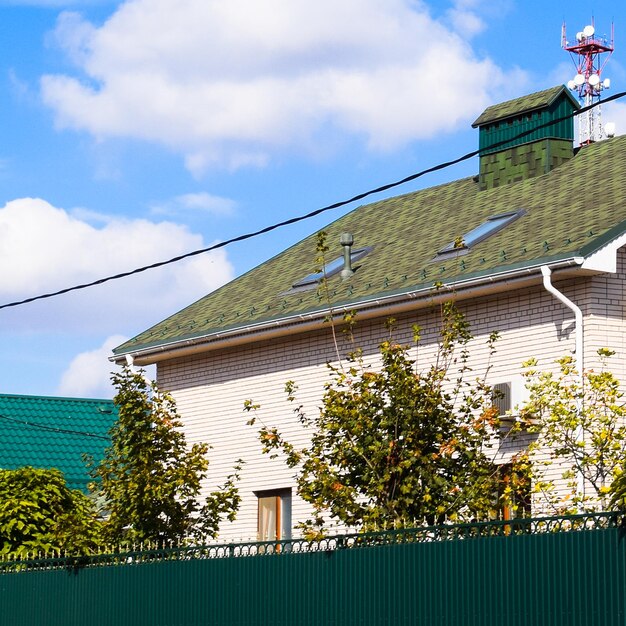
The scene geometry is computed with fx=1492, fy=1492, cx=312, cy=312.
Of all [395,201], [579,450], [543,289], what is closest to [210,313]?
[395,201]

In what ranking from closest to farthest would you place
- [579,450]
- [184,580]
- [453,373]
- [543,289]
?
1. [184,580]
2. [579,450]
3. [543,289]
4. [453,373]

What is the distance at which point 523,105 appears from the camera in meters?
22.9

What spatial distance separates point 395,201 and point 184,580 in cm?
1260

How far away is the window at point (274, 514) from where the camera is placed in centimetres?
2162

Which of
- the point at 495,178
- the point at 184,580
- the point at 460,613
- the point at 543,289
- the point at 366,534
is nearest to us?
the point at 460,613

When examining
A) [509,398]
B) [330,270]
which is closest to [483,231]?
[509,398]

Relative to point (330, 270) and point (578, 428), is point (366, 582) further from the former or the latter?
point (330, 270)

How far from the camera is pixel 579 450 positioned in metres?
16.0

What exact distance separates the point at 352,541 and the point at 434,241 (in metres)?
8.80

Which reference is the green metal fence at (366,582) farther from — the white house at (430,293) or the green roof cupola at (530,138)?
the green roof cupola at (530,138)

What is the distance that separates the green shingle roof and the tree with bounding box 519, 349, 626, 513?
5.29ft

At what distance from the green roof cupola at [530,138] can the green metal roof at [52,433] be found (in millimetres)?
10951

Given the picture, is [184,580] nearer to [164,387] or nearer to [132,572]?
[132,572]

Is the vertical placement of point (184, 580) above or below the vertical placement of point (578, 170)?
below
